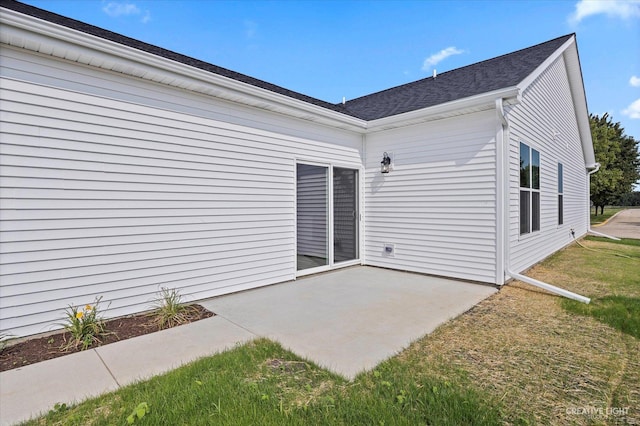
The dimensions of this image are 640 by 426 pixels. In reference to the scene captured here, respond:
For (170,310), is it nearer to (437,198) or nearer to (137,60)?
(137,60)

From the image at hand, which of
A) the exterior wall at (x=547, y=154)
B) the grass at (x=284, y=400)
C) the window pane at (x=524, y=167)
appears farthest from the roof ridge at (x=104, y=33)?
the window pane at (x=524, y=167)

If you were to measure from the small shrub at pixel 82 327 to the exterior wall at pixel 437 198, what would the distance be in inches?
192

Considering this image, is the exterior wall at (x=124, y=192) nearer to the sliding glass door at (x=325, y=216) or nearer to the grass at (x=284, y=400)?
the sliding glass door at (x=325, y=216)

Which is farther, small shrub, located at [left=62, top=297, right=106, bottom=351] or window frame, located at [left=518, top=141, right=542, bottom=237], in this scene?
window frame, located at [left=518, top=141, right=542, bottom=237]

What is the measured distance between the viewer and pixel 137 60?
3.48 m

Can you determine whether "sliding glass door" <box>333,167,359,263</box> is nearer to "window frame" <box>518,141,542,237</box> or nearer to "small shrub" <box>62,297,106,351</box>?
"window frame" <box>518,141,542,237</box>

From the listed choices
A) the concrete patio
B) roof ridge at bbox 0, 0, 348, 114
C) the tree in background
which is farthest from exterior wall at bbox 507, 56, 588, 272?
the tree in background

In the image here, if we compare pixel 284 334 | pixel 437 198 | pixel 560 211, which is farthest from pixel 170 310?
pixel 560 211

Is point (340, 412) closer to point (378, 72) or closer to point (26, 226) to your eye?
point (26, 226)

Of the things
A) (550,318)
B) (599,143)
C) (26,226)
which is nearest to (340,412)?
(550,318)

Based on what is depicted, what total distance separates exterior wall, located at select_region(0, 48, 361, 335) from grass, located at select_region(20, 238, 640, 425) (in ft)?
5.68

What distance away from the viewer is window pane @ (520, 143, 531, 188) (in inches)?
219

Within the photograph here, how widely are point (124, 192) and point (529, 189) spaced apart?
21.7 feet

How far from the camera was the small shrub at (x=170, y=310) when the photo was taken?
138 inches
